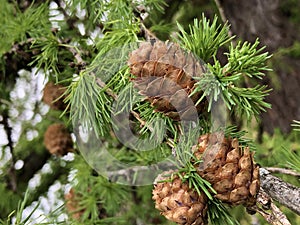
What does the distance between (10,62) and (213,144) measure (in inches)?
22.3

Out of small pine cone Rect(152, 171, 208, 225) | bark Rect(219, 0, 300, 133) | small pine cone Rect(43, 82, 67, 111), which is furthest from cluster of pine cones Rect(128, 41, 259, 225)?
bark Rect(219, 0, 300, 133)

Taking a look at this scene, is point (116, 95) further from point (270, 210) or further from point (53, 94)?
point (53, 94)

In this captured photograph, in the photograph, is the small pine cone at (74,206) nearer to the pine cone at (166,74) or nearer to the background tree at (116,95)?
the background tree at (116,95)

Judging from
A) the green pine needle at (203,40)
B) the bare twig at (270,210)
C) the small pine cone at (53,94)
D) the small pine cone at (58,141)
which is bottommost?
the bare twig at (270,210)

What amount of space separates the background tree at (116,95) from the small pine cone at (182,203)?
11mm

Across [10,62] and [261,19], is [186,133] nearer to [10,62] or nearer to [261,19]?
[10,62]

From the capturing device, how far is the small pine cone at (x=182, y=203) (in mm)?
489

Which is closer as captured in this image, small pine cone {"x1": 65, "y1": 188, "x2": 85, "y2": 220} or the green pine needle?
the green pine needle

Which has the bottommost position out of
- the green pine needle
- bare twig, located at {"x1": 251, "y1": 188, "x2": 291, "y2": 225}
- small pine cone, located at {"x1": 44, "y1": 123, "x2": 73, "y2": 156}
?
bare twig, located at {"x1": 251, "y1": 188, "x2": 291, "y2": 225}

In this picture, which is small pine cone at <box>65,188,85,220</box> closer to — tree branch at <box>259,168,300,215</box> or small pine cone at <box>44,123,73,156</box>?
small pine cone at <box>44,123,73,156</box>

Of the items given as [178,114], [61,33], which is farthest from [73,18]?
[178,114]

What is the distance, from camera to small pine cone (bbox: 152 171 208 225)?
0.49m

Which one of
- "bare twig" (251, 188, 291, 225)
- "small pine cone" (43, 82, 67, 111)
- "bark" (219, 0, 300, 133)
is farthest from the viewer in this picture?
"bark" (219, 0, 300, 133)

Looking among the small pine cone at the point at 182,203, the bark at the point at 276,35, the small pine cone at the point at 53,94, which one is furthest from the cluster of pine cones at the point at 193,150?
the bark at the point at 276,35
